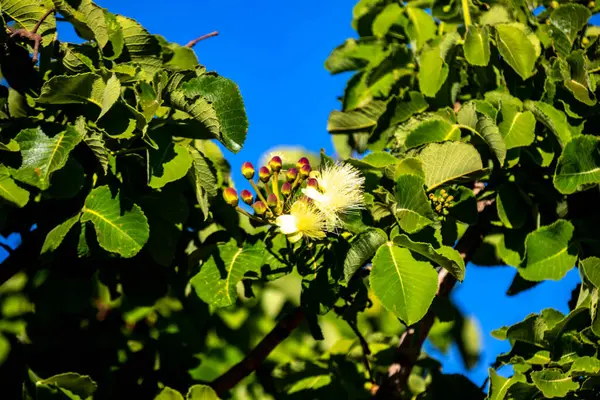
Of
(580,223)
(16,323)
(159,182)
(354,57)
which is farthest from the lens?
(354,57)

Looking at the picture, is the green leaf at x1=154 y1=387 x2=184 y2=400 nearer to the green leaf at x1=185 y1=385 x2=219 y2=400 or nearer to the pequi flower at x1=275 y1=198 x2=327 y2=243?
the green leaf at x1=185 y1=385 x2=219 y2=400

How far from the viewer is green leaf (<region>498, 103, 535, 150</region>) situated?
1812 millimetres

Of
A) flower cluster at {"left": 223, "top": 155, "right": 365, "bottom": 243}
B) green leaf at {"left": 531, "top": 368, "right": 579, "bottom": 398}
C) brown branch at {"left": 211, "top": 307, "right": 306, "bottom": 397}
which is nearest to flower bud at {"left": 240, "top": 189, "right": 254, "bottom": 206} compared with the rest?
flower cluster at {"left": 223, "top": 155, "right": 365, "bottom": 243}

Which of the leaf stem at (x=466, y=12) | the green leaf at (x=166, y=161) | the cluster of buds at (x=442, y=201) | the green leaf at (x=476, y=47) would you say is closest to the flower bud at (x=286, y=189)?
the green leaf at (x=166, y=161)

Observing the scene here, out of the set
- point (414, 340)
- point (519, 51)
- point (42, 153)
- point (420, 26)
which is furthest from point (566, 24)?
point (42, 153)

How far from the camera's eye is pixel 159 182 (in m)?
1.55

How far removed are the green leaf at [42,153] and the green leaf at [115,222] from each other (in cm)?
13

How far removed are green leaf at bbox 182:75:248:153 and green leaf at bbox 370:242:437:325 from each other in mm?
388

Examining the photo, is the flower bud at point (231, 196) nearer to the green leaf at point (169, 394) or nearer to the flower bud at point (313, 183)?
the flower bud at point (313, 183)

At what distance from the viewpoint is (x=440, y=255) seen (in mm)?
1446

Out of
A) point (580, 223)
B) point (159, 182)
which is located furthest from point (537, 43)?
point (159, 182)

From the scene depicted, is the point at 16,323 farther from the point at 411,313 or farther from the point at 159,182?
the point at 411,313

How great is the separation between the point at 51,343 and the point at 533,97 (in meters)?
1.51

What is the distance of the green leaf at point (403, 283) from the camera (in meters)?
1.45
